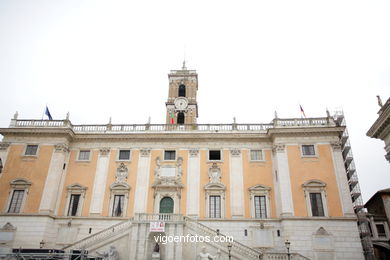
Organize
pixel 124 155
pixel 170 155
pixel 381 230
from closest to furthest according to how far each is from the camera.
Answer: pixel 170 155, pixel 124 155, pixel 381 230

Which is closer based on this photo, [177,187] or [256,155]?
[177,187]

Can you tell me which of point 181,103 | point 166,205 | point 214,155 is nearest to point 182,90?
point 181,103

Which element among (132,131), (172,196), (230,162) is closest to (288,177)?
(230,162)

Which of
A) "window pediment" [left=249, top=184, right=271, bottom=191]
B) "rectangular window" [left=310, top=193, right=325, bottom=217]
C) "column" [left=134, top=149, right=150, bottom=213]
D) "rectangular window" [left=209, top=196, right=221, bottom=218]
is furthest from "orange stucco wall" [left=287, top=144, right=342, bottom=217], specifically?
"column" [left=134, top=149, right=150, bottom=213]

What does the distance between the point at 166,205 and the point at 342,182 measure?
1545cm

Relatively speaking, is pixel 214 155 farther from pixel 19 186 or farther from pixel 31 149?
pixel 19 186

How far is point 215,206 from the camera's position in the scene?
86.3ft

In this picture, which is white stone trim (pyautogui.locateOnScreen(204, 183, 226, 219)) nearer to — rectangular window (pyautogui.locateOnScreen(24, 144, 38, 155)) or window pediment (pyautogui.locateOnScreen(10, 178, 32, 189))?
window pediment (pyautogui.locateOnScreen(10, 178, 32, 189))

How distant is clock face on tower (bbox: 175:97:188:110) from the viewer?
130 ft

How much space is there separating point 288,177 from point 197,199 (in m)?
8.26

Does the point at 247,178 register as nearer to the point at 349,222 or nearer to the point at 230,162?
A: the point at 230,162

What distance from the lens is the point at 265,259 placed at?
20250 millimetres

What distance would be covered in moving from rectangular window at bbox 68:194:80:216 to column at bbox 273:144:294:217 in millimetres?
18145

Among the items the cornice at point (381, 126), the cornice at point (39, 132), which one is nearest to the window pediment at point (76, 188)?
the cornice at point (39, 132)
